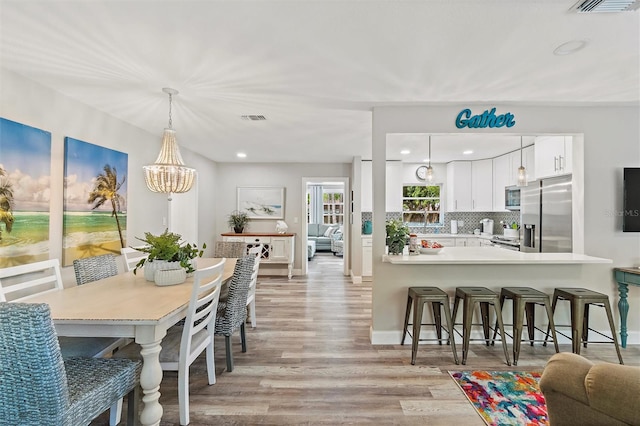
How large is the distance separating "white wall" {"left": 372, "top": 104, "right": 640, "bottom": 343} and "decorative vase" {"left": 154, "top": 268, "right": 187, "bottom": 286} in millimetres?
1851

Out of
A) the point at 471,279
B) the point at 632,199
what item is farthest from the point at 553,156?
the point at 471,279

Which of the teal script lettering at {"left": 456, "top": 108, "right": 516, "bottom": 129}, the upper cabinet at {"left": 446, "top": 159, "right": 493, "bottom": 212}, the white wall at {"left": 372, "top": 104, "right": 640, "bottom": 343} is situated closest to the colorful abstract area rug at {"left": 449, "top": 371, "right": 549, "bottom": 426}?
the white wall at {"left": 372, "top": 104, "right": 640, "bottom": 343}

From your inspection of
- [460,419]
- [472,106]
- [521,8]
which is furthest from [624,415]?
[472,106]

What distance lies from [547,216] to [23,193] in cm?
531

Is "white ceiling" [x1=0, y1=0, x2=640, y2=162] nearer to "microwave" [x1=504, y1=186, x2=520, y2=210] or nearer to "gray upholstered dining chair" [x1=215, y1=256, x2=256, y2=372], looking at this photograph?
"gray upholstered dining chair" [x1=215, y1=256, x2=256, y2=372]

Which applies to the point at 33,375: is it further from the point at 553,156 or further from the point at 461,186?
the point at 461,186

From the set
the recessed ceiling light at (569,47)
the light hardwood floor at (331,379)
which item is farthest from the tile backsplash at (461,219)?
the recessed ceiling light at (569,47)

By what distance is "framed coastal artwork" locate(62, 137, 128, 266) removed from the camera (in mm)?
2820

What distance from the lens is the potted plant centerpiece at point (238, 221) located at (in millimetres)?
6285

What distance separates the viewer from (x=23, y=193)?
2383 mm

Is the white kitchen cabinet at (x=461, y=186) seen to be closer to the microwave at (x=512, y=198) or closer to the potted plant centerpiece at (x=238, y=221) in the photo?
the microwave at (x=512, y=198)

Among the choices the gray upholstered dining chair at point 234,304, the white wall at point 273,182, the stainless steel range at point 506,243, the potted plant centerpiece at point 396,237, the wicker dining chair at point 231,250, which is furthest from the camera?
the white wall at point 273,182

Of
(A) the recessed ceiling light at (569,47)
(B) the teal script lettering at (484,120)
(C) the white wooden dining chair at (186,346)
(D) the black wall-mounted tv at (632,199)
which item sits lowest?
(C) the white wooden dining chair at (186,346)

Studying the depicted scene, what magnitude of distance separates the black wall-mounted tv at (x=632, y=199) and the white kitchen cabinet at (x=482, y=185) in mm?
2840
